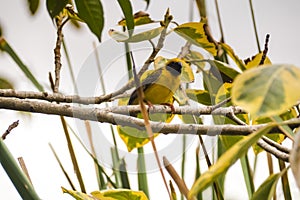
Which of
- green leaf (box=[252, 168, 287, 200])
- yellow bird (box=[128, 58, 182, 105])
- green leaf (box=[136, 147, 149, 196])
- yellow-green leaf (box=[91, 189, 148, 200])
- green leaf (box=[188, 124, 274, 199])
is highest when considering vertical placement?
green leaf (box=[188, 124, 274, 199])

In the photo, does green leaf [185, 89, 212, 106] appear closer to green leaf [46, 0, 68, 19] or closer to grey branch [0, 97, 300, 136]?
grey branch [0, 97, 300, 136]

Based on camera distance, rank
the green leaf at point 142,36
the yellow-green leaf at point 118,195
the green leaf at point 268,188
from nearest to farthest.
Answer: the green leaf at point 268,188, the yellow-green leaf at point 118,195, the green leaf at point 142,36

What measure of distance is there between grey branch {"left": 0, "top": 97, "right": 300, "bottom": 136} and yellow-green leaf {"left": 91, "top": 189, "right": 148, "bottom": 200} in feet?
0.27

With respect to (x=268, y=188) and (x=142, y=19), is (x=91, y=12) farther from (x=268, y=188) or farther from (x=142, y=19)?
(x=268, y=188)

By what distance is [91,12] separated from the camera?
21.8 inches

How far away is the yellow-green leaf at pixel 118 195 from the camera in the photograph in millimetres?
498

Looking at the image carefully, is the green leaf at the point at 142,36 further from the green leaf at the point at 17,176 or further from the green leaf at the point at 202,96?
the green leaf at the point at 17,176

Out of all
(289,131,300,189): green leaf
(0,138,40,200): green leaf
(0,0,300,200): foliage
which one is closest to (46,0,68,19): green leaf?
(0,0,300,200): foliage

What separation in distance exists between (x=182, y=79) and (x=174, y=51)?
0.15 ft

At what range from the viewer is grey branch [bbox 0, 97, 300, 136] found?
546 millimetres

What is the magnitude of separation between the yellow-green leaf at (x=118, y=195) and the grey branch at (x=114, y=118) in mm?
84

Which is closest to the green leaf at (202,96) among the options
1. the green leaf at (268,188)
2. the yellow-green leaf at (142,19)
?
the yellow-green leaf at (142,19)

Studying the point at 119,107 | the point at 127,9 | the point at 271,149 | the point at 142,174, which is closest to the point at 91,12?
the point at 127,9

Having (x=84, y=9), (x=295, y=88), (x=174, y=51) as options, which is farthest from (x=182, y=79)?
(x=295, y=88)
